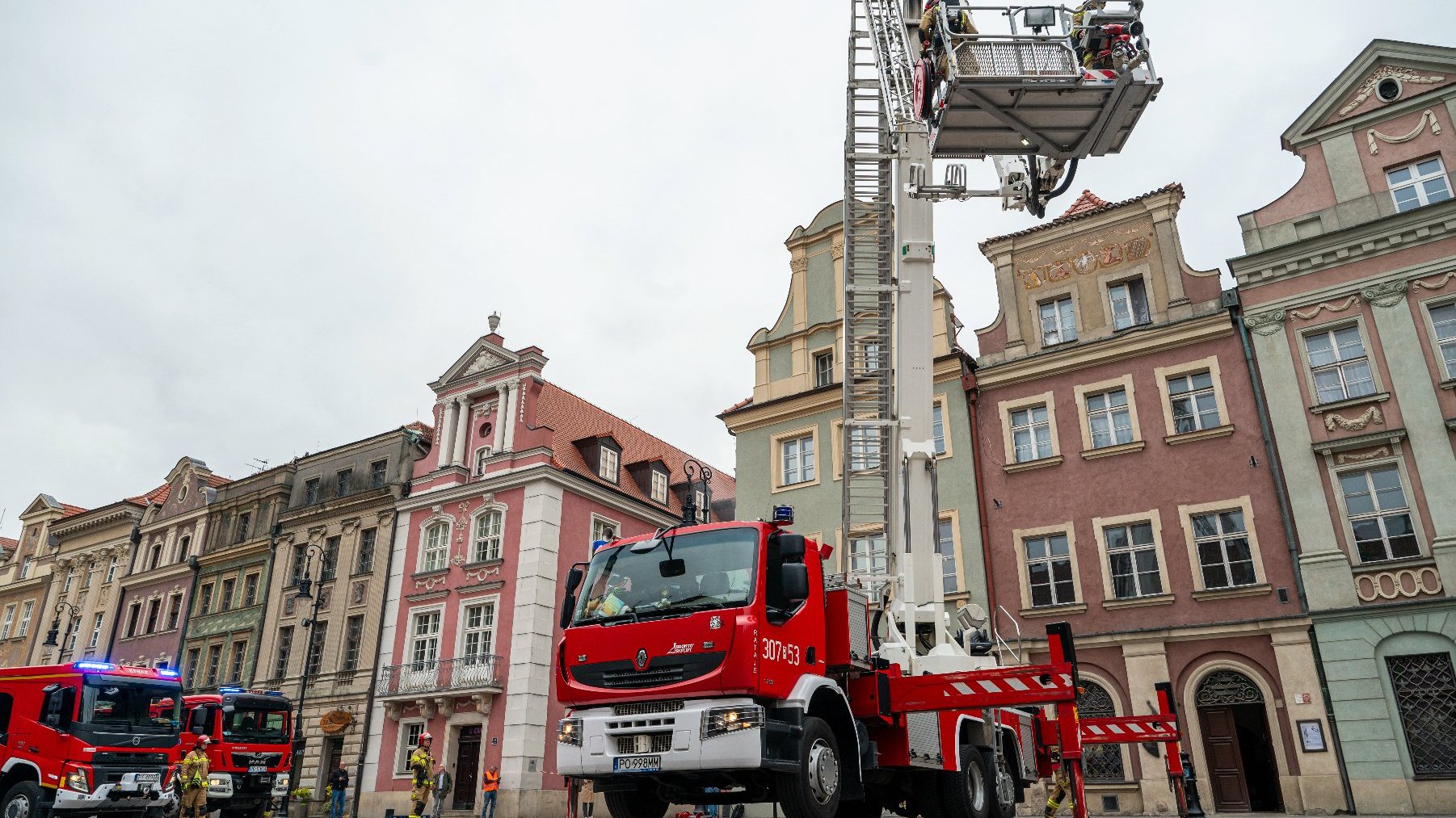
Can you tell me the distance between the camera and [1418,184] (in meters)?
20.5

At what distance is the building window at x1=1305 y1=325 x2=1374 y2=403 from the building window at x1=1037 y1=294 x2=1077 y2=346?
503 cm

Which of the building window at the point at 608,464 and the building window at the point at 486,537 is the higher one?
the building window at the point at 608,464

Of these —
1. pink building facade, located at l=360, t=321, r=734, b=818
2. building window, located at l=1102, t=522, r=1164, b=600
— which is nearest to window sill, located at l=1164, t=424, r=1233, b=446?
building window, located at l=1102, t=522, r=1164, b=600

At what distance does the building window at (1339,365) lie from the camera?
19969mm

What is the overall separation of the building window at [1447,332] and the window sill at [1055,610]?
27.8 ft

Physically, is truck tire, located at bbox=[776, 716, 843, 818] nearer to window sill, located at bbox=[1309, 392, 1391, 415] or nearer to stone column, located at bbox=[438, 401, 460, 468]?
window sill, located at bbox=[1309, 392, 1391, 415]

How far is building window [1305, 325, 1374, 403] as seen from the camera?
1997 centimetres

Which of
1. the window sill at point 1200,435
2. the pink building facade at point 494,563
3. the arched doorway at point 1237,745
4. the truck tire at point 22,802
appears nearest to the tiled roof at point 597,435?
the pink building facade at point 494,563

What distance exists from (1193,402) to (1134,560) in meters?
3.83

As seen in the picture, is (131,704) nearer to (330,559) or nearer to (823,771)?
(823,771)

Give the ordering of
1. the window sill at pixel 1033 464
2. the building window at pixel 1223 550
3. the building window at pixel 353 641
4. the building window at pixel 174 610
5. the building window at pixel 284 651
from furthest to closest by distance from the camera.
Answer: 1. the building window at pixel 174 610
2. the building window at pixel 284 651
3. the building window at pixel 353 641
4. the window sill at pixel 1033 464
5. the building window at pixel 1223 550

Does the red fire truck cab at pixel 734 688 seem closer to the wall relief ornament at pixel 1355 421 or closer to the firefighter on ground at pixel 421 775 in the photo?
the firefighter on ground at pixel 421 775

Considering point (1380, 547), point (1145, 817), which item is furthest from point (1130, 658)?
point (1380, 547)

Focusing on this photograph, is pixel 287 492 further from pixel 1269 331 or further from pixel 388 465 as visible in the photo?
pixel 1269 331
